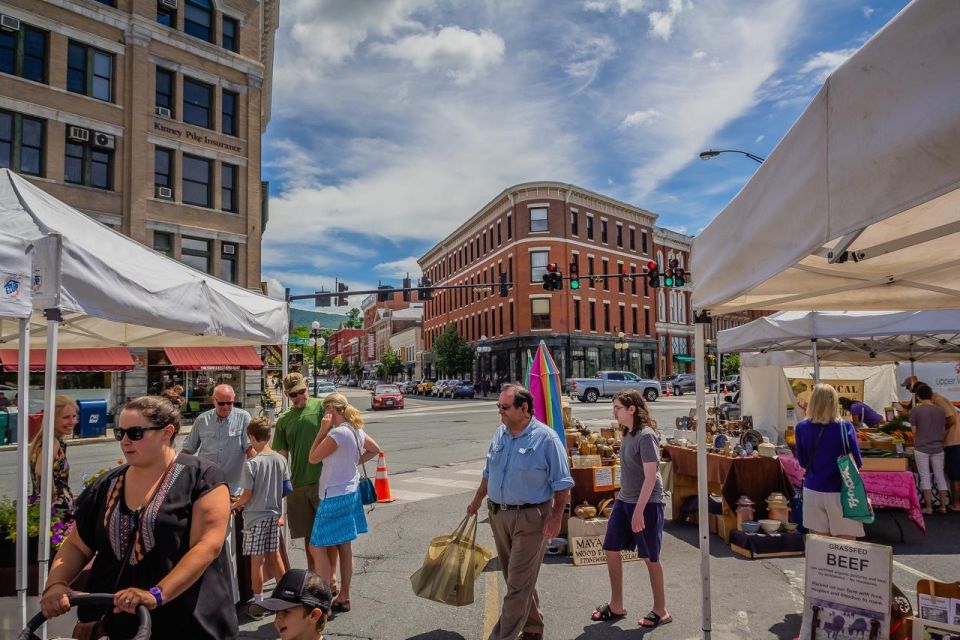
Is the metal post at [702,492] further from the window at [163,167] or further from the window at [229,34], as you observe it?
the window at [229,34]

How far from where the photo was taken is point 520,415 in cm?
406

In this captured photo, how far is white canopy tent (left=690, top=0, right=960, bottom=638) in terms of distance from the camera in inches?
70.6

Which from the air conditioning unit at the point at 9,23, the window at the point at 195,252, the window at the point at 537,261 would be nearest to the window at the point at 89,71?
the air conditioning unit at the point at 9,23

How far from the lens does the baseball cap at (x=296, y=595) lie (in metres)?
2.52

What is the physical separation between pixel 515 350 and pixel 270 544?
44.5 metres

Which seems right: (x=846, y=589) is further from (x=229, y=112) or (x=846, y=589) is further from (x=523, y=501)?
(x=229, y=112)

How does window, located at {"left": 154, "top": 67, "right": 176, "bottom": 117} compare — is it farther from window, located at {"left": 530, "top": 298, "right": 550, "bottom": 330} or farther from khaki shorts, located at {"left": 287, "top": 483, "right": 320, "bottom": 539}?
window, located at {"left": 530, "top": 298, "right": 550, "bottom": 330}

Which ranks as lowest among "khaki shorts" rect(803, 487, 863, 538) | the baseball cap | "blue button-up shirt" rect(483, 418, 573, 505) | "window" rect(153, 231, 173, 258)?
"khaki shorts" rect(803, 487, 863, 538)

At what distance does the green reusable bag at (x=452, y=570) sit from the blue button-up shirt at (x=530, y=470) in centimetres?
52

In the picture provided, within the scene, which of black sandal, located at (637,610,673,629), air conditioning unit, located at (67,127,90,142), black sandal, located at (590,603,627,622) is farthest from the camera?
air conditioning unit, located at (67,127,90,142)

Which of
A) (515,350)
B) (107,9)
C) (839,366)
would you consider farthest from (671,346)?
(107,9)

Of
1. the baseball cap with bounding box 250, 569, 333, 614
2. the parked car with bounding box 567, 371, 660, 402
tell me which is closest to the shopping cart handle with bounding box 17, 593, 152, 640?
the baseball cap with bounding box 250, 569, 333, 614

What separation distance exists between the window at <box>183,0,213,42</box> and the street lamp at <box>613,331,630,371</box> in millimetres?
36806

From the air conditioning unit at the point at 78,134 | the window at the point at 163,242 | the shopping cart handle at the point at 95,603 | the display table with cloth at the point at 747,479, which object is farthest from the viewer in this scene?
the window at the point at 163,242
